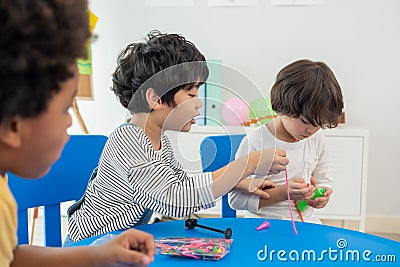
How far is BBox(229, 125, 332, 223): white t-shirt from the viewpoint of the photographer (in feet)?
4.25

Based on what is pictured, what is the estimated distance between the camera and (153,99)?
1.10 m

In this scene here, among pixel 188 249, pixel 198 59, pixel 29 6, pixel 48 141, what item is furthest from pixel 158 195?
pixel 29 6

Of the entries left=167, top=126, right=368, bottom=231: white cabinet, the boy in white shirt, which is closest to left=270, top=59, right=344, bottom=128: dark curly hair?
the boy in white shirt

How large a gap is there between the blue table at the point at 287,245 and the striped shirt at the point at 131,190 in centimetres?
6

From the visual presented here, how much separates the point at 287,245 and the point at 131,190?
35 cm

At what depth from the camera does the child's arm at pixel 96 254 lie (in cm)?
65

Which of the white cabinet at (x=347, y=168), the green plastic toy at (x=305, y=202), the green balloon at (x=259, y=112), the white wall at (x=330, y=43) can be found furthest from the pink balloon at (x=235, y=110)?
the white wall at (x=330, y=43)

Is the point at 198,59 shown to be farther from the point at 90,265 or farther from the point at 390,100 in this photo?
the point at 390,100

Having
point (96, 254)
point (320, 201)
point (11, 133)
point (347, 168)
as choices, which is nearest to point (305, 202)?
point (320, 201)

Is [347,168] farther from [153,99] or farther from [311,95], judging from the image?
[153,99]

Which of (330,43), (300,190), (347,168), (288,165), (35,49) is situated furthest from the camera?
(330,43)

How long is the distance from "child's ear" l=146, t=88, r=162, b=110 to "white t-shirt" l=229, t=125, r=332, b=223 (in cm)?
29

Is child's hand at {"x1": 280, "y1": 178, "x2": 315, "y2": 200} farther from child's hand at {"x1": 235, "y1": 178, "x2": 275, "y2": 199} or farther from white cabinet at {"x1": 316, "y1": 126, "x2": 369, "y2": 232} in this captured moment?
white cabinet at {"x1": 316, "y1": 126, "x2": 369, "y2": 232}

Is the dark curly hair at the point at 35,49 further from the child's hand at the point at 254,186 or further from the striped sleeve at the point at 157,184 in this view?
the child's hand at the point at 254,186
